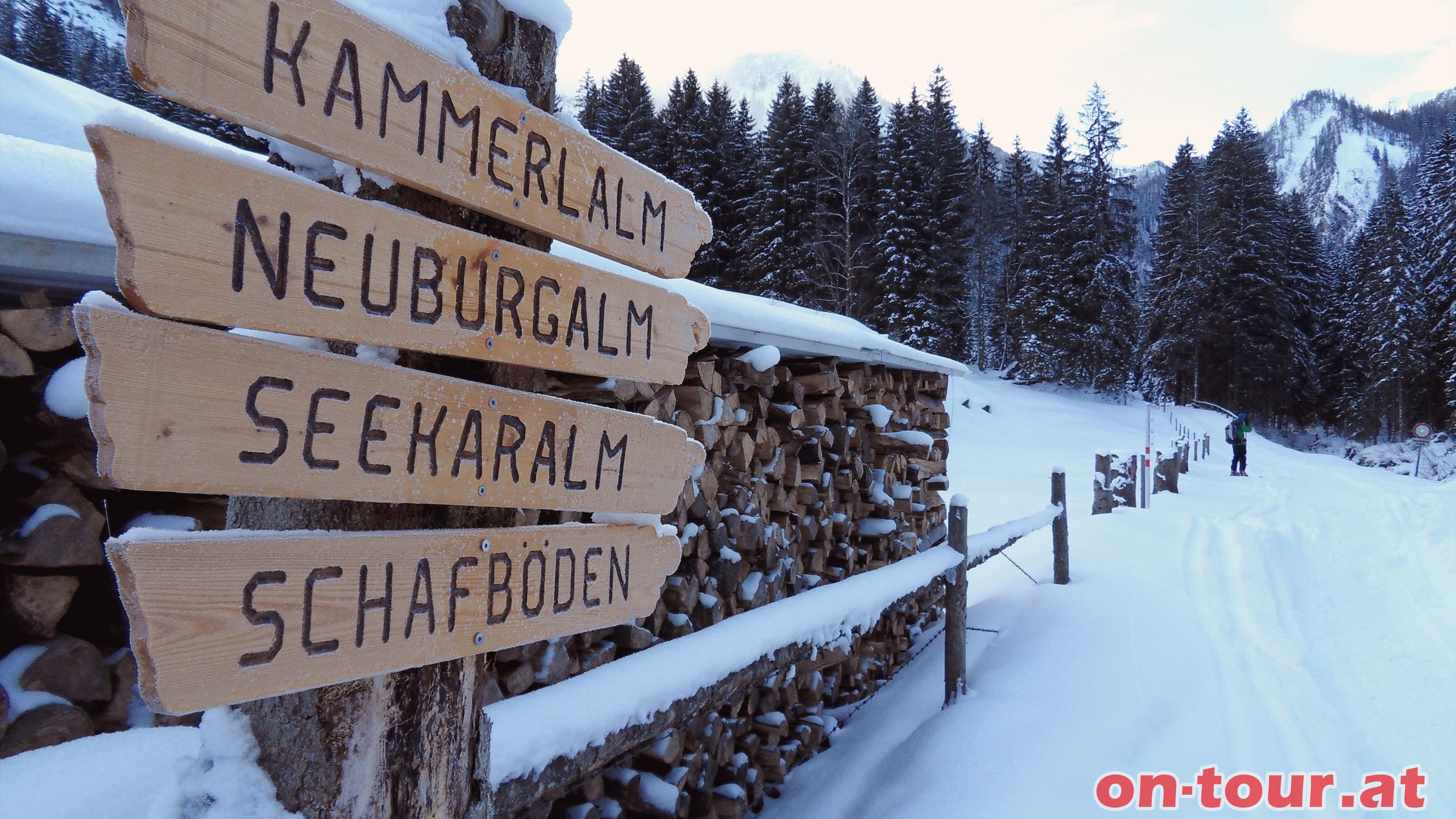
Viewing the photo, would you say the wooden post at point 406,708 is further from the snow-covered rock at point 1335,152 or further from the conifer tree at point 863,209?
the snow-covered rock at point 1335,152

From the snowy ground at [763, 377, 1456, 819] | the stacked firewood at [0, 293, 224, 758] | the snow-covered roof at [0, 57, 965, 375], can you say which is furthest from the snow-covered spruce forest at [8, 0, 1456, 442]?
the stacked firewood at [0, 293, 224, 758]

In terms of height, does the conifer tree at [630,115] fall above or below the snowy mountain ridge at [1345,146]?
below

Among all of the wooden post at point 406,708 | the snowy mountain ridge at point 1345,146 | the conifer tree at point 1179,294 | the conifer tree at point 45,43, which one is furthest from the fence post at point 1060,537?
the snowy mountain ridge at point 1345,146

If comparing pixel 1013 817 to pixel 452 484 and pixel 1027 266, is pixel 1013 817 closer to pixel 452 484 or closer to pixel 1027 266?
pixel 452 484

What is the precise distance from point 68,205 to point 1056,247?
1369 inches

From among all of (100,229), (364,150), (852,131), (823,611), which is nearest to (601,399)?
(823,611)

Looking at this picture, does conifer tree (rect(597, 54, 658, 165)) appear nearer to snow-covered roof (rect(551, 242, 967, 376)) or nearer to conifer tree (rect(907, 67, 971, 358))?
conifer tree (rect(907, 67, 971, 358))

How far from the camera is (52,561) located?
1.84 m

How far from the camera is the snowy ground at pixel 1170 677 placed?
3561mm

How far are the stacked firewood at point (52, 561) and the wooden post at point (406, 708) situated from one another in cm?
77

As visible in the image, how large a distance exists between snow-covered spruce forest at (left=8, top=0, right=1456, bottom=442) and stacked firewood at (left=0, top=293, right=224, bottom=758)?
22.0m

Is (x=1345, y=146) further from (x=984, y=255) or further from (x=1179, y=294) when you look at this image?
(x=984, y=255)

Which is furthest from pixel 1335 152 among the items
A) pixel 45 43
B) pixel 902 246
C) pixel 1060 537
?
pixel 45 43

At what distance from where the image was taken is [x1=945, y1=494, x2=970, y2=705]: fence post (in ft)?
14.0
